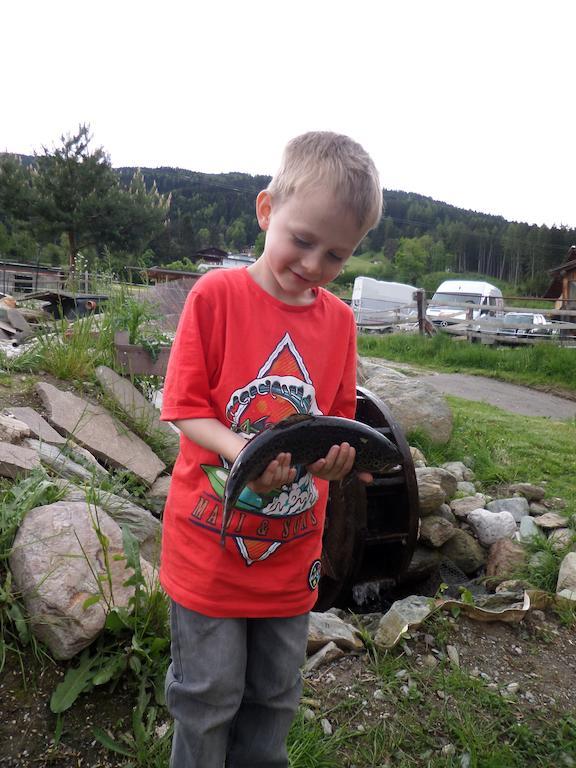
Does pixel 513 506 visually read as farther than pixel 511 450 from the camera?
No

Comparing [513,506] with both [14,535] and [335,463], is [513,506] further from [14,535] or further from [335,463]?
[14,535]

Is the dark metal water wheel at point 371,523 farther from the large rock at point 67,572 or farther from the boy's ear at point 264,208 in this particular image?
the boy's ear at point 264,208

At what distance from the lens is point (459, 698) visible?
2967 millimetres

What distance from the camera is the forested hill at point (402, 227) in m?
76.2

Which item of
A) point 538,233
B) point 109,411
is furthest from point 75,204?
point 538,233

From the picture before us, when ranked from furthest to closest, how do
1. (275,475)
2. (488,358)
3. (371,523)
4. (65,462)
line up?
(488,358), (371,523), (65,462), (275,475)

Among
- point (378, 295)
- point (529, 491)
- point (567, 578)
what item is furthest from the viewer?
point (378, 295)

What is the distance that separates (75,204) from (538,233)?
52.2 meters

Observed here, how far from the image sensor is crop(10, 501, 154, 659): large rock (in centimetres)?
237

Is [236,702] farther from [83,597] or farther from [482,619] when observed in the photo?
[482,619]

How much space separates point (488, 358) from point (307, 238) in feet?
41.8

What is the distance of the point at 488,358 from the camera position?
13.5 m

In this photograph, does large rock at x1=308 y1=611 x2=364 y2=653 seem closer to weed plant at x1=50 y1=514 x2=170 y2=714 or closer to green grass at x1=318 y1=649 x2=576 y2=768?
green grass at x1=318 y1=649 x2=576 y2=768

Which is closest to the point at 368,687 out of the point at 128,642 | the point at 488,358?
the point at 128,642
